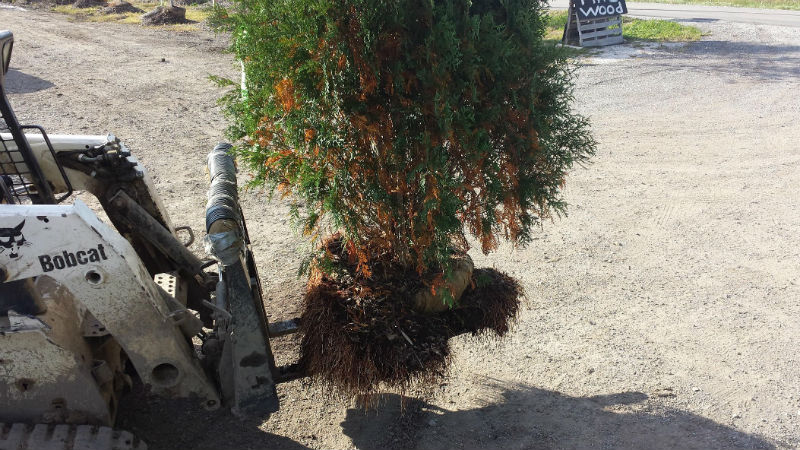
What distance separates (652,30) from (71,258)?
17.7 metres

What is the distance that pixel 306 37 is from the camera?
314 centimetres

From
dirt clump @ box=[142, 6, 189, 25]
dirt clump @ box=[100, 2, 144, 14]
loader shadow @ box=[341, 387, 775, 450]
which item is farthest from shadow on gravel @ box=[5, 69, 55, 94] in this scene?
loader shadow @ box=[341, 387, 775, 450]

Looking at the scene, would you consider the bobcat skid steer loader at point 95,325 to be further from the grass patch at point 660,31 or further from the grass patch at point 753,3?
the grass patch at point 753,3

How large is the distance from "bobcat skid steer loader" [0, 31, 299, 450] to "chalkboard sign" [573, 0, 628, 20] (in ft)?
45.7

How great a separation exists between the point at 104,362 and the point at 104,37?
16053mm

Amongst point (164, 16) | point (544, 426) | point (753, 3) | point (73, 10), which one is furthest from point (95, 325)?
point (753, 3)

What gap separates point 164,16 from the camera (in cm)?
1930

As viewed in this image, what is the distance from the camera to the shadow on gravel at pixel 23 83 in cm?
1213

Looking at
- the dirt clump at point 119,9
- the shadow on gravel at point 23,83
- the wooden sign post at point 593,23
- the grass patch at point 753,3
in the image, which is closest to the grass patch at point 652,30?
the wooden sign post at point 593,23

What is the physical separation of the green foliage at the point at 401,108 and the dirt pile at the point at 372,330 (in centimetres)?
34

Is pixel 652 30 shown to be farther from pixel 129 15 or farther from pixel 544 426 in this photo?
pixel 544 426

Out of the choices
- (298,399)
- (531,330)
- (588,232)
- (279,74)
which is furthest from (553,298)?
(279,74)

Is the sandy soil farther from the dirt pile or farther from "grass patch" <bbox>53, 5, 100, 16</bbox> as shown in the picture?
"grass patch" <bbox>53, 5, 100, 16</bbox>

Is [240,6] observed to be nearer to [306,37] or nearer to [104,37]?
[306,37]
